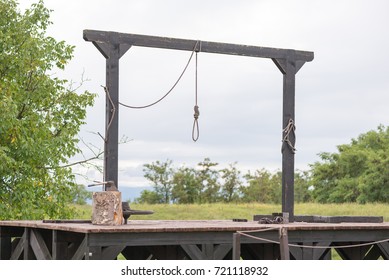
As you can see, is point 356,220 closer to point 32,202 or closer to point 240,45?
point 240,45

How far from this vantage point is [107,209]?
26.9 feet

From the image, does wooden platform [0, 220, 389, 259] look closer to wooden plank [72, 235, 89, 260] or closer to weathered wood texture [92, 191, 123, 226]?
wooden plank [72, 235, 89, 260]

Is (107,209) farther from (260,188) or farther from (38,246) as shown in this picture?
(260,188)

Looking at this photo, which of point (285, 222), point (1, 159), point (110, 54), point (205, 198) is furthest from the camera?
point (205, 198)

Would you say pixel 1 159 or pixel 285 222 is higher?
pixel 1 159

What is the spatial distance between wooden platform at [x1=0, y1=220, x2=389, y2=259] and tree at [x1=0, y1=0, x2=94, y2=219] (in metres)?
4.16

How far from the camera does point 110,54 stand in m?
9.06

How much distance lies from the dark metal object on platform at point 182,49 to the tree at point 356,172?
3083 cm

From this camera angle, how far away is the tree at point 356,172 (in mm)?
40500

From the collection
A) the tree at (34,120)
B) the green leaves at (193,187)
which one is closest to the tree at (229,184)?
the green leaves at (193,187)

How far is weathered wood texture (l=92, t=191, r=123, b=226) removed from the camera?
8.20m

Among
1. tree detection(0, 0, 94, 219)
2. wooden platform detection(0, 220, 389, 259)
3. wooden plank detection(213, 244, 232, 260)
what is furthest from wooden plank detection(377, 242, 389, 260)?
tree detection(0, 0, 94, 219)

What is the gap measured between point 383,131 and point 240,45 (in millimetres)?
37690

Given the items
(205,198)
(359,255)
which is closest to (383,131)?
(205,198)
